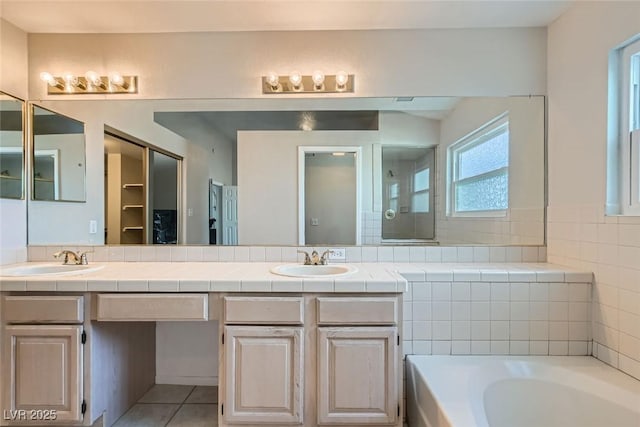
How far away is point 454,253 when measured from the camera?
2162 millimetres

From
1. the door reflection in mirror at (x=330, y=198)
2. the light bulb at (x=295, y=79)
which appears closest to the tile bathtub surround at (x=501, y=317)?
the door reflection in mirror at (x=330, y=198)

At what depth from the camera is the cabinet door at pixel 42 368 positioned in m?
1.57

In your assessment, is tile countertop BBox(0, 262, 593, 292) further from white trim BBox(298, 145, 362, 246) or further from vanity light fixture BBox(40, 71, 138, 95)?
vanity light fixture BBox(40, 71, 138, 95)

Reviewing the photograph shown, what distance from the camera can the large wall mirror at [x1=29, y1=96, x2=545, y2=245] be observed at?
7.11ft

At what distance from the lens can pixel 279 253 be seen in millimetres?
2186

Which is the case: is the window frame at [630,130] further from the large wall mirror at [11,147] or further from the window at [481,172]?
the large wall mirror at [11,147]

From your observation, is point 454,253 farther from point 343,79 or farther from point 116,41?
point 116,41

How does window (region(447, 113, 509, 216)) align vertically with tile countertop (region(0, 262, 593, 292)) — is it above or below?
above

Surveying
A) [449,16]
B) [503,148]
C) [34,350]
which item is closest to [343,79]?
[449,16]

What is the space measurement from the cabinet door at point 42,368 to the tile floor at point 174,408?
15.6 inches

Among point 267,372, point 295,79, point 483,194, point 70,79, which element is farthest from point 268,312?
point 70,79

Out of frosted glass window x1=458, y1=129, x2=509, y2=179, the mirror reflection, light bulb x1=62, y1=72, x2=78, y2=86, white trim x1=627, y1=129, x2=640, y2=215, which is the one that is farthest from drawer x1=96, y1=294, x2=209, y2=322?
white trim x1=627, y1=129, x2=640, y2=215

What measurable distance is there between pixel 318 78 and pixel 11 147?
1.99 meters

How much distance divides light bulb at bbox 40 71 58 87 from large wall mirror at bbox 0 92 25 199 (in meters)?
0.21
